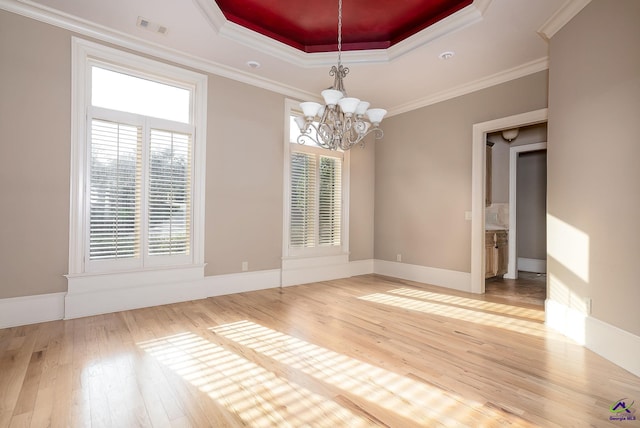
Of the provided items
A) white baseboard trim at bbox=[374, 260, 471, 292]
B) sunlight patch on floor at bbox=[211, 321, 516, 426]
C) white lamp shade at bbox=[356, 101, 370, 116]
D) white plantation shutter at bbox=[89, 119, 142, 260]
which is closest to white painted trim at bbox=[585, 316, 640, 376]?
sunlight patch on floor at bbox=[211, 321, 516, 426]

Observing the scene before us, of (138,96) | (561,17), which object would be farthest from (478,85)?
(138,96)

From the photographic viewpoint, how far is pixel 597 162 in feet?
8.74

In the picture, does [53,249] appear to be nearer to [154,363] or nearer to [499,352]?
[154,363]

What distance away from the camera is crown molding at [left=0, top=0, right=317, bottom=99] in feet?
9.95

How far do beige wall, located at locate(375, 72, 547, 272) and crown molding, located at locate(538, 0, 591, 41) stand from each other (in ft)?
2.55

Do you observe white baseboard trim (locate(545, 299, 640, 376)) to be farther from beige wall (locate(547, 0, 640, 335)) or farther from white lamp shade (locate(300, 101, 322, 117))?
white lamp shade (locate(300, 101, 322, 117))

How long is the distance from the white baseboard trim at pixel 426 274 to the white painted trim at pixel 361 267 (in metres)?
0.10

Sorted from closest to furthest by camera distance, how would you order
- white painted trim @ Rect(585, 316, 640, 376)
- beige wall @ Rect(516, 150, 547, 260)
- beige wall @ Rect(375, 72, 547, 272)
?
white painted trim @ Rect(585, 316, 640, 376) < beige wall @ Rect(375, 72, 547, 272) < beige wall @ Rect(516, 150, 547, 260)

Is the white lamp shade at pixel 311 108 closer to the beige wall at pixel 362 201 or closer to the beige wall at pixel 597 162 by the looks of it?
the beige wall at pixel 597 162

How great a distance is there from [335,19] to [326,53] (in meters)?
0.48

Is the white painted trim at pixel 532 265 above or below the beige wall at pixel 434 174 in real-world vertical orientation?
below

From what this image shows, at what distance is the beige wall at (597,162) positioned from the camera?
2348 millimetres

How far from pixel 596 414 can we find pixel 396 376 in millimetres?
1101

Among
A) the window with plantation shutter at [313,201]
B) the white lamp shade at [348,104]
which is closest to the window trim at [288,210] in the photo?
the window with plantation shutter at [313,201]
